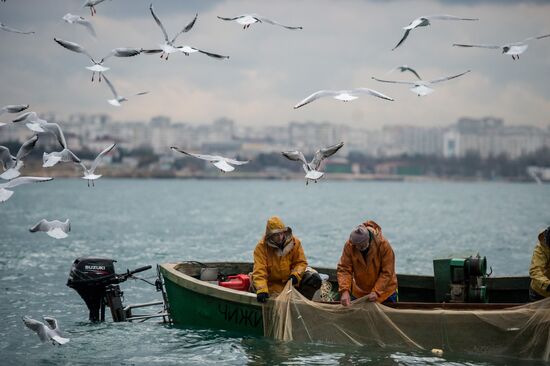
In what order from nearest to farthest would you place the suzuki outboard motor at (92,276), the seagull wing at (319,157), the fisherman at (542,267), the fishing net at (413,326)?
the fishing net at (413,326) < the fisherman at (542,267) < the seagull wing at (319,157) < the suzuki outboard motor at (92,276)

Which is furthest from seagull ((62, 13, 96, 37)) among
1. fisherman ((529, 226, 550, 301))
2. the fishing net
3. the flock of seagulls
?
fisherman ((529, 226, 550, 301))

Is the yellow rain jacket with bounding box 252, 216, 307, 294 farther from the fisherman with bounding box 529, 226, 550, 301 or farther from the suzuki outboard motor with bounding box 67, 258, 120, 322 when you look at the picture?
the fisherman with bounding box 529, 226, 550, 301

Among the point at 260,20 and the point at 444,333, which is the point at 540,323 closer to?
the point at 444,333

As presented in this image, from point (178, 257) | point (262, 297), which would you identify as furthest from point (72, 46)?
point (178, 257)

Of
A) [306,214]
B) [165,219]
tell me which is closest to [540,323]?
[165,219]

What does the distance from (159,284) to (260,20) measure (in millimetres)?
4625

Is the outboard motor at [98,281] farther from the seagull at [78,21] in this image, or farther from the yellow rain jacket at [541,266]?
the yellow rain jacket at [541,266]

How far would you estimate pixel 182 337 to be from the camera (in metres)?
14.2

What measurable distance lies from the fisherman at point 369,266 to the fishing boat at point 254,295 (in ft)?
1.31

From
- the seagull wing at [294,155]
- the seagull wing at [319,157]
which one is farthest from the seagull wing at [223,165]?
the seagull wing at [319,157]

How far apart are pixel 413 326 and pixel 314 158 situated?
9.54ft

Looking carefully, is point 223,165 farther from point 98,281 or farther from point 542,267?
point 542,267

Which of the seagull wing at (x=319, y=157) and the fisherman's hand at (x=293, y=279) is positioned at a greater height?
the seagull wing at (x=319, y=157)

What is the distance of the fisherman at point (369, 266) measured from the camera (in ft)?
38.7
